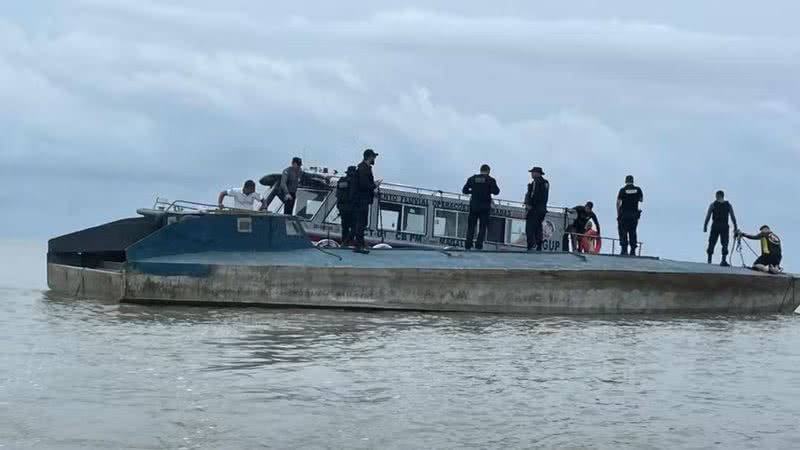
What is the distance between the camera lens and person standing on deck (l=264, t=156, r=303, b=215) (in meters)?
20.8

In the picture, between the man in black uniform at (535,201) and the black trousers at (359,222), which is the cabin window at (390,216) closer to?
the man in black uniform at (535,201)

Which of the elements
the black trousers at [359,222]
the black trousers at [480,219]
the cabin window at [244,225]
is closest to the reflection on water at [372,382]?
the cabin window at [244,225]

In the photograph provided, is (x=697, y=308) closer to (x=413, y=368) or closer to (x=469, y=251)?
(x=469, y=251)

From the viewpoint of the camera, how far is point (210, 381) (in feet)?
34.3

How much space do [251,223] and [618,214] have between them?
7403mm

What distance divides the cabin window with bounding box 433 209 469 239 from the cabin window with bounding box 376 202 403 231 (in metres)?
0.76

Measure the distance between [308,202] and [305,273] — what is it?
522cm

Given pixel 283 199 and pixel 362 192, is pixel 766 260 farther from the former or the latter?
pixel 283 199

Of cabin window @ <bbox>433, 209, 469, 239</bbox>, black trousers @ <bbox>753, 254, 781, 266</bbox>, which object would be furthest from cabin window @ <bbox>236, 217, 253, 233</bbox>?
black trousers @ <bbox>753, 254, 781, 266</bbox>

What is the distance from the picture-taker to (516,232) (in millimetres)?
24062

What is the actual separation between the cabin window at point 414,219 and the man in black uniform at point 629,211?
3.86 m

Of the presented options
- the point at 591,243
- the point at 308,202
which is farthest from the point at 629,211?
A: the point at 308,202

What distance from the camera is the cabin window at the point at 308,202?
22828mm

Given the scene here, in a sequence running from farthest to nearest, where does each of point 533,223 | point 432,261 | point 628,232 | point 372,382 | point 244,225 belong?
point 628,232, point 533,223, point 432,261, point 244,225, point 372,382
